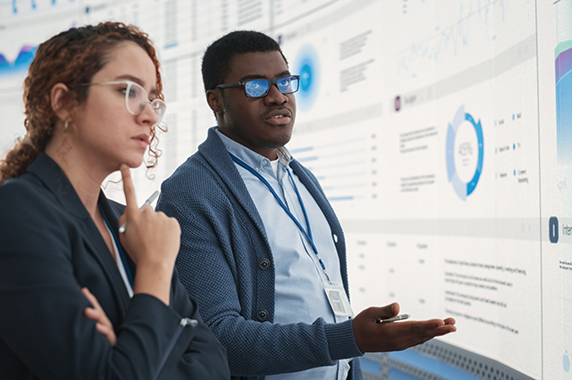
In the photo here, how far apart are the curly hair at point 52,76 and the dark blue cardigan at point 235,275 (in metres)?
0.40

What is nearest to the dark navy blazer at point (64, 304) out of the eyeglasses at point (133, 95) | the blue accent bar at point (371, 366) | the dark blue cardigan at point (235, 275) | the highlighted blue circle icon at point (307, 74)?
the eyeglasses at point (133, 95)

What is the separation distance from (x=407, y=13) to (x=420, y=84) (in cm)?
30

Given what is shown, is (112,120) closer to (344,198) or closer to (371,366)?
(344,198)

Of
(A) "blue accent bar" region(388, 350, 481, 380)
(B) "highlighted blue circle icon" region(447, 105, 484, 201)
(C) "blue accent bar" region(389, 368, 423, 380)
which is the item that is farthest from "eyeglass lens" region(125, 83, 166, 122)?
(C) "blue accent bar" region(389, 368, 423, 380)

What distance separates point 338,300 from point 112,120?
72 centimetres

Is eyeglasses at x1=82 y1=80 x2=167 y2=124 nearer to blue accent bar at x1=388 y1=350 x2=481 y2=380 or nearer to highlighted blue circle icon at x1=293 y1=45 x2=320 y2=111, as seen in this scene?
blue accent bar at x1=388 y1=350 x2=481 y2=380

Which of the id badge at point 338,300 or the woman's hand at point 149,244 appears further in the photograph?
the id badge at point 338,300

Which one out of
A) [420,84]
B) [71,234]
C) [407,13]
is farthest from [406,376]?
[71,234]

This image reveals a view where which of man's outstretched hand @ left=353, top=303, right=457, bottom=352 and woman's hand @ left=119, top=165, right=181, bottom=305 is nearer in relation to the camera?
woman's hand @ left=119, top=165, right=181, bottom=305

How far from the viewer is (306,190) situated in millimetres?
1595

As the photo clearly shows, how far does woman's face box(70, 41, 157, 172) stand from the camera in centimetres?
91

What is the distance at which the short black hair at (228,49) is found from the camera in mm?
1508

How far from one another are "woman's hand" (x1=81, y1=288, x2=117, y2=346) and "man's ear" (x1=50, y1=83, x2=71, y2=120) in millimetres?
304

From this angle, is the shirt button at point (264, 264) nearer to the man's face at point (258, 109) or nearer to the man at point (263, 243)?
the man at point (263, 243)
